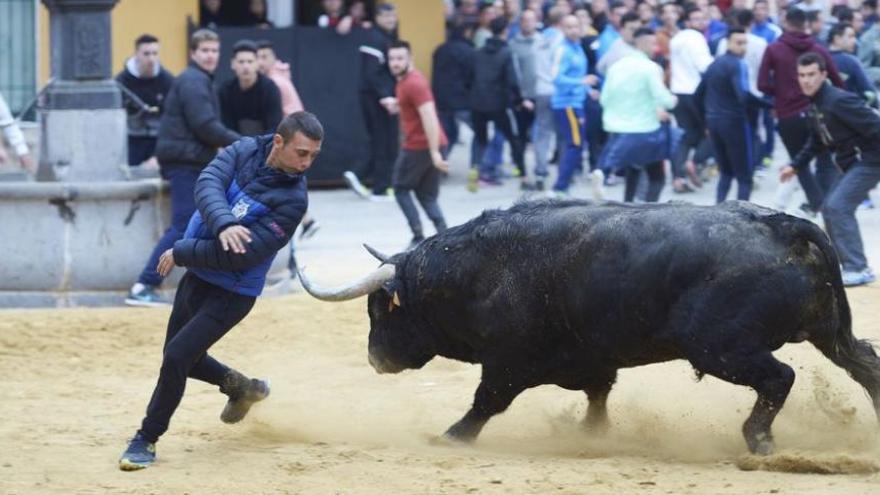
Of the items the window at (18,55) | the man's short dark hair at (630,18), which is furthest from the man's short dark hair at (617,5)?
the window at (18,55)

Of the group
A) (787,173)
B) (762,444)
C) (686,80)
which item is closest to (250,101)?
(787,173)

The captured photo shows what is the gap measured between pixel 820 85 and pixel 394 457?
5777 mm

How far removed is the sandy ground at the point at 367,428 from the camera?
289 inches

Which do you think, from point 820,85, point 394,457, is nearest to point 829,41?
point 820,85

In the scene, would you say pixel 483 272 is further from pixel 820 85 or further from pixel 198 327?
pixel 820 85

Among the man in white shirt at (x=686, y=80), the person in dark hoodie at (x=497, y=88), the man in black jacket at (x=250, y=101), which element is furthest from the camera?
the person in dark hoodie at (x=497, y=88)

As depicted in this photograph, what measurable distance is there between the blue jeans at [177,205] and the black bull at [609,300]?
12.7 feet

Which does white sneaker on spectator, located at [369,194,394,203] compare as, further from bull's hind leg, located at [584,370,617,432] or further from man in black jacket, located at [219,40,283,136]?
bull's hind leg, located at [584,370,617,432]

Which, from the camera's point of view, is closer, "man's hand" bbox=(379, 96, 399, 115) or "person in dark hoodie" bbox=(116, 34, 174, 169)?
"person in dark hoodie" bbox=(116, 34, 174, 169)

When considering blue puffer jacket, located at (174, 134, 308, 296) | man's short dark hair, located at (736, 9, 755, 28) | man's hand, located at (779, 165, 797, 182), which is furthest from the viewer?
man's short dark hair, located at (736, 9, 755, 28)

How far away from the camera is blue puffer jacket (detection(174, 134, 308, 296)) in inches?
303

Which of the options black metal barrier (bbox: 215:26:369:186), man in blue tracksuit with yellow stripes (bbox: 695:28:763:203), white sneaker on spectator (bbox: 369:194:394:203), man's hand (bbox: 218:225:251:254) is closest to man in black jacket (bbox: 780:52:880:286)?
man in blue tracksuit with yellow stripes (bbox: 695:28:763:203)

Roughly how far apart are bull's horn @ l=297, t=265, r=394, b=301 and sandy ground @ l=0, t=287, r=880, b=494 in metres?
0.73

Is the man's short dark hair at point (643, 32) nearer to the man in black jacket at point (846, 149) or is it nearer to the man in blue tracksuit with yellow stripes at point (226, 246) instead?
the man in black jacket at point (846, 149)
